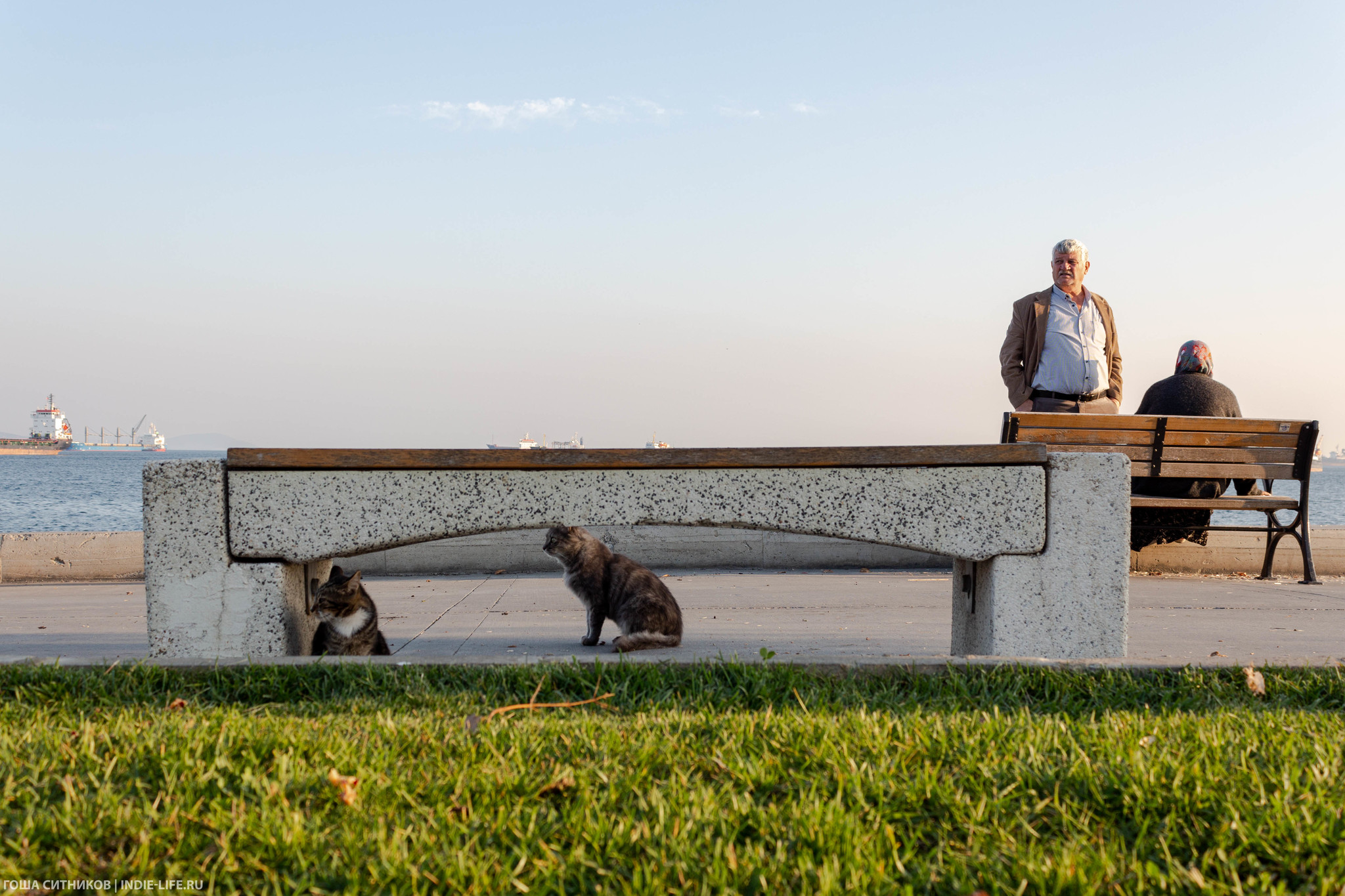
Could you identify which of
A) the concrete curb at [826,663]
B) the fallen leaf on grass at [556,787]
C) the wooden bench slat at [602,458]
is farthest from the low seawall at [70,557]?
the fallen leaf on grass at [556,787]

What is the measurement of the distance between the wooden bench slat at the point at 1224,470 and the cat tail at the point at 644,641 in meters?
4.07

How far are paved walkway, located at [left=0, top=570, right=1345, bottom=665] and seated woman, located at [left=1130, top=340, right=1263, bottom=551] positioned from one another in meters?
0.39

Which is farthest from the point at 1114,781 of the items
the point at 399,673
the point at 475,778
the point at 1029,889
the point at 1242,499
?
the point at 1242,499

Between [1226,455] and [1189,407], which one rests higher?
[1189,407]

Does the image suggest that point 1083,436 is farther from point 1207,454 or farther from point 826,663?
point 826,663

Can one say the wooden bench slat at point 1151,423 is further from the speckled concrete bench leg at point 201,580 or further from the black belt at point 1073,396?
the speckled concrete bench leg at point 201,580

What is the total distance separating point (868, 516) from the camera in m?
3.58

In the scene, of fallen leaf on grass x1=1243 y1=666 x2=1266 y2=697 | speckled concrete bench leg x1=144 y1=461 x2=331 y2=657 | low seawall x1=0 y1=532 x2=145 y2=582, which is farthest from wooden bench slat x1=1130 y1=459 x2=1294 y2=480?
low seawall x1=0 y1=532 x2=145 y2=582

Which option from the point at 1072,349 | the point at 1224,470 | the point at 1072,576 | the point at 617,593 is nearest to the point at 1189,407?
the point at 1224,470

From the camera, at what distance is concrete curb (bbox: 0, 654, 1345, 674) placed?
3.29 m

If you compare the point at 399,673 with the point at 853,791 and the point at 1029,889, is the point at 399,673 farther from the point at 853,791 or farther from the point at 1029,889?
the point at 1029,889

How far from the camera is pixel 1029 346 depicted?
21.4 feet

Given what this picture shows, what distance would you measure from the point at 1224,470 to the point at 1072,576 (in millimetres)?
3772

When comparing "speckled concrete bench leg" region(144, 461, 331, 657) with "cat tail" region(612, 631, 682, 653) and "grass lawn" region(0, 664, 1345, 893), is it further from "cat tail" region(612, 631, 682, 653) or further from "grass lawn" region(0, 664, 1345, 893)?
"cat tail" region(612, 631, 682, 653)
